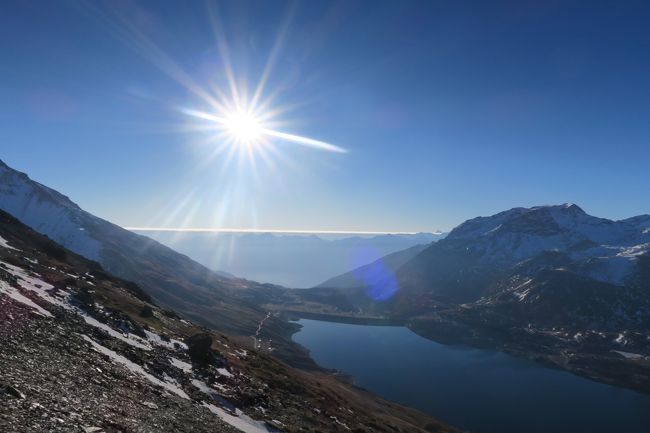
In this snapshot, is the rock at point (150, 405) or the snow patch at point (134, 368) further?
the snow patch at point (134, 368)

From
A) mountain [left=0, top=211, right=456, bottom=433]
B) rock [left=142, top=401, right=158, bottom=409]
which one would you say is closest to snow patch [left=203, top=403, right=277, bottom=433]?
mountain [left=0, top=211, right=456, bottom=433]

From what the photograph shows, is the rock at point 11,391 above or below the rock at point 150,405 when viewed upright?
above

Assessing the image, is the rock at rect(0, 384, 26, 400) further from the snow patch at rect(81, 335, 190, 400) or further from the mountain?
the snow patch at rect(81, 335, 190, 400)

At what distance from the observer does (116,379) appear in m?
31.7

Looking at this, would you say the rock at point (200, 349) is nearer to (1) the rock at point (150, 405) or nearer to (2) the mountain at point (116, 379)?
(2) the mountain at point (116, 379)

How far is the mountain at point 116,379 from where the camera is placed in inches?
891

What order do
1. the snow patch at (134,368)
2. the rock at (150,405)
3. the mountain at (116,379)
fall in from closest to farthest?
the mountain at (116,379) < the rock at (150,405) < the snow patch at (134,368)

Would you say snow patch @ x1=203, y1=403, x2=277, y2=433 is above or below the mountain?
below

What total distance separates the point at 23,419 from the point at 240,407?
90.8ft

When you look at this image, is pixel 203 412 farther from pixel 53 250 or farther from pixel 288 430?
pixel 53 250

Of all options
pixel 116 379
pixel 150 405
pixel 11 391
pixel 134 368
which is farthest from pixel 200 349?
pixel 11 391

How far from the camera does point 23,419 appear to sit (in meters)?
18.8

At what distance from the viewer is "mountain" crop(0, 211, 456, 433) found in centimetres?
2264

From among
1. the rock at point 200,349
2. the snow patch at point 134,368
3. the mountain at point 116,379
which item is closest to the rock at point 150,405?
the mountain at point 116,379
